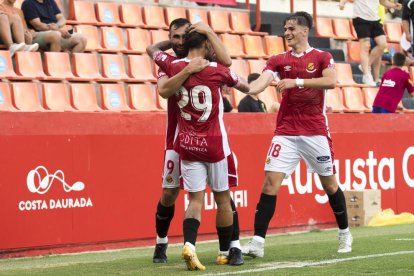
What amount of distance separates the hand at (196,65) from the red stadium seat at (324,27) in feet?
41.1

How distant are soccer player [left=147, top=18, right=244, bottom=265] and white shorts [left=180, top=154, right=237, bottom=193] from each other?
469 mm

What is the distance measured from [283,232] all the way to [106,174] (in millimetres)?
2932

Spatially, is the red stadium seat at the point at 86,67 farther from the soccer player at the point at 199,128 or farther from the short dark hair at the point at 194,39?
the short dark hair at the point at 194,39

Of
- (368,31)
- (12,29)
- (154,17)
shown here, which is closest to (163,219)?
(12,29)

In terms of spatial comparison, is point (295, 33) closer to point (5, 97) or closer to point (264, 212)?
point (264, 212)

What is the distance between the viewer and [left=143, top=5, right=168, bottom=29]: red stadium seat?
17.7 meters

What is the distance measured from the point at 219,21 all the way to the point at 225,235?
10556 millimetres

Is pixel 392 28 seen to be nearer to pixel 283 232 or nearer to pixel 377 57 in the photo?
pixel 377 57

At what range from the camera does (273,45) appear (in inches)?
753

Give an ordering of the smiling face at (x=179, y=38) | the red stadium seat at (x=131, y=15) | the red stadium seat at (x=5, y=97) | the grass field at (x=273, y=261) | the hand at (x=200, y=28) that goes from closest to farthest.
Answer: the hand at (x=200, y=28) < the grass field at (x=273, y=261) < the smiling face at (x=179, y=38) < the red stadium seat at (x=5, y=97) < the red stadium seat at (x=131, y=15)

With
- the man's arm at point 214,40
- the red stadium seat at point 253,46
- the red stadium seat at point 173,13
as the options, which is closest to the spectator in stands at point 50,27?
the red stadium seat at point 173,13

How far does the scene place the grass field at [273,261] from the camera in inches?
332

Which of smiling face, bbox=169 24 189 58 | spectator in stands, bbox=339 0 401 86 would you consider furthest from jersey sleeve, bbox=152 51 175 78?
spectator in stands, bbox=339 0 401 86

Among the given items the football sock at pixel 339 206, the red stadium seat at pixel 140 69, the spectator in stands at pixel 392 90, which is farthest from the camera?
the spectator in stands at pixel 392 90
